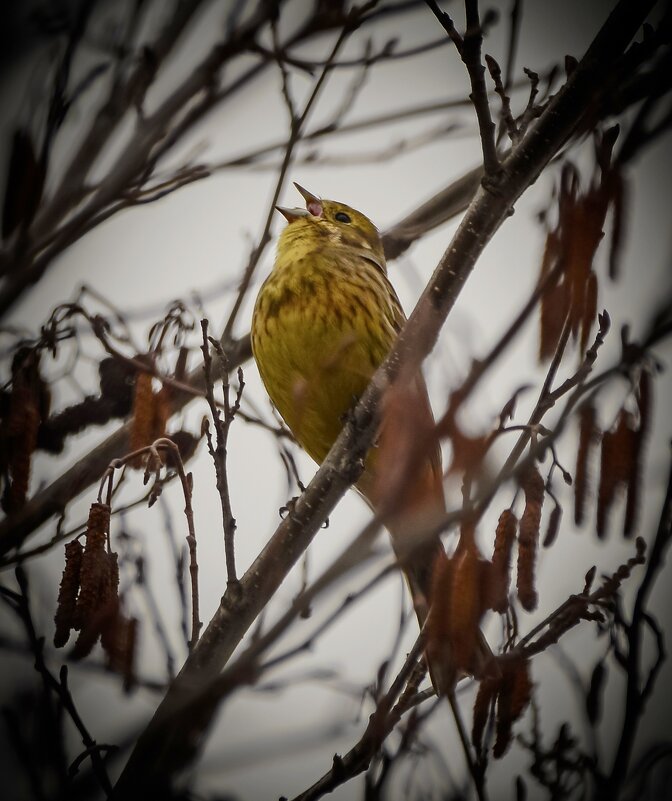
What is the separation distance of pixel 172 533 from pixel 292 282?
1466 millimetres

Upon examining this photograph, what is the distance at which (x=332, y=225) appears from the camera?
14.7 feet

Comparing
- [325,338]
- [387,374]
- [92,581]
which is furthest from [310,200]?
[92,581]

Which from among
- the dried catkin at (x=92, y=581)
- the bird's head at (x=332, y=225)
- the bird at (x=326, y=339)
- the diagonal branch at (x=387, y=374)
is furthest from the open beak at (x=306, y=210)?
Result: the dried catkin at (x=92, y=581)

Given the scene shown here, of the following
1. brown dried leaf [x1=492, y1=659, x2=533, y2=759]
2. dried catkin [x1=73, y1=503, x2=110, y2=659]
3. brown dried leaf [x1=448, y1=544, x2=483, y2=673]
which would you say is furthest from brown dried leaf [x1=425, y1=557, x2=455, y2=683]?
dried catkin [x1=73, y1=503, x2=110, y2=659]

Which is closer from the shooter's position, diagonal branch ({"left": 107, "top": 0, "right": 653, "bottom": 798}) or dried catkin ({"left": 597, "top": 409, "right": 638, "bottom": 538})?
dried catkin ({"left": 597, "top": 409, "right": 638, "bottom": 538})

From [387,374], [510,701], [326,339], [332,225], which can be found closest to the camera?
[510,701]

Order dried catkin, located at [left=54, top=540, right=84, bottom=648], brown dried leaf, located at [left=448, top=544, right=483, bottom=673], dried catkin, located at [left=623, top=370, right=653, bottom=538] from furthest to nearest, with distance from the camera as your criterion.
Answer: dried catkin, located at [left=54, top=540, right=84, bottom=648]
dried catkin, located at [left=623, top=370, right=653, bottom=538]
brown dried leaf, located at [left=448, top=544, right=483, bottom=673]

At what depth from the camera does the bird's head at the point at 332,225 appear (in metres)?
4.33

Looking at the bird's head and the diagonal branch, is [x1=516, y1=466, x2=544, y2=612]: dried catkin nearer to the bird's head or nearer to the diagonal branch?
the diagonal branch

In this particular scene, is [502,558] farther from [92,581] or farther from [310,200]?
[310,200]

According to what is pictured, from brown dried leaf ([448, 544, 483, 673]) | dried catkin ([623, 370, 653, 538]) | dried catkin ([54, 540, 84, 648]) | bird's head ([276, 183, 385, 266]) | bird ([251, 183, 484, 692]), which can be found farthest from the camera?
bird's head ([276, 183, 385, 266])

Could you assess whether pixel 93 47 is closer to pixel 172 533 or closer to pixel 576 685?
pixel 172 533

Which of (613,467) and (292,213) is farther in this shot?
(292,213)

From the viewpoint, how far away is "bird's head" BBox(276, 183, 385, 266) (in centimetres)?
433
